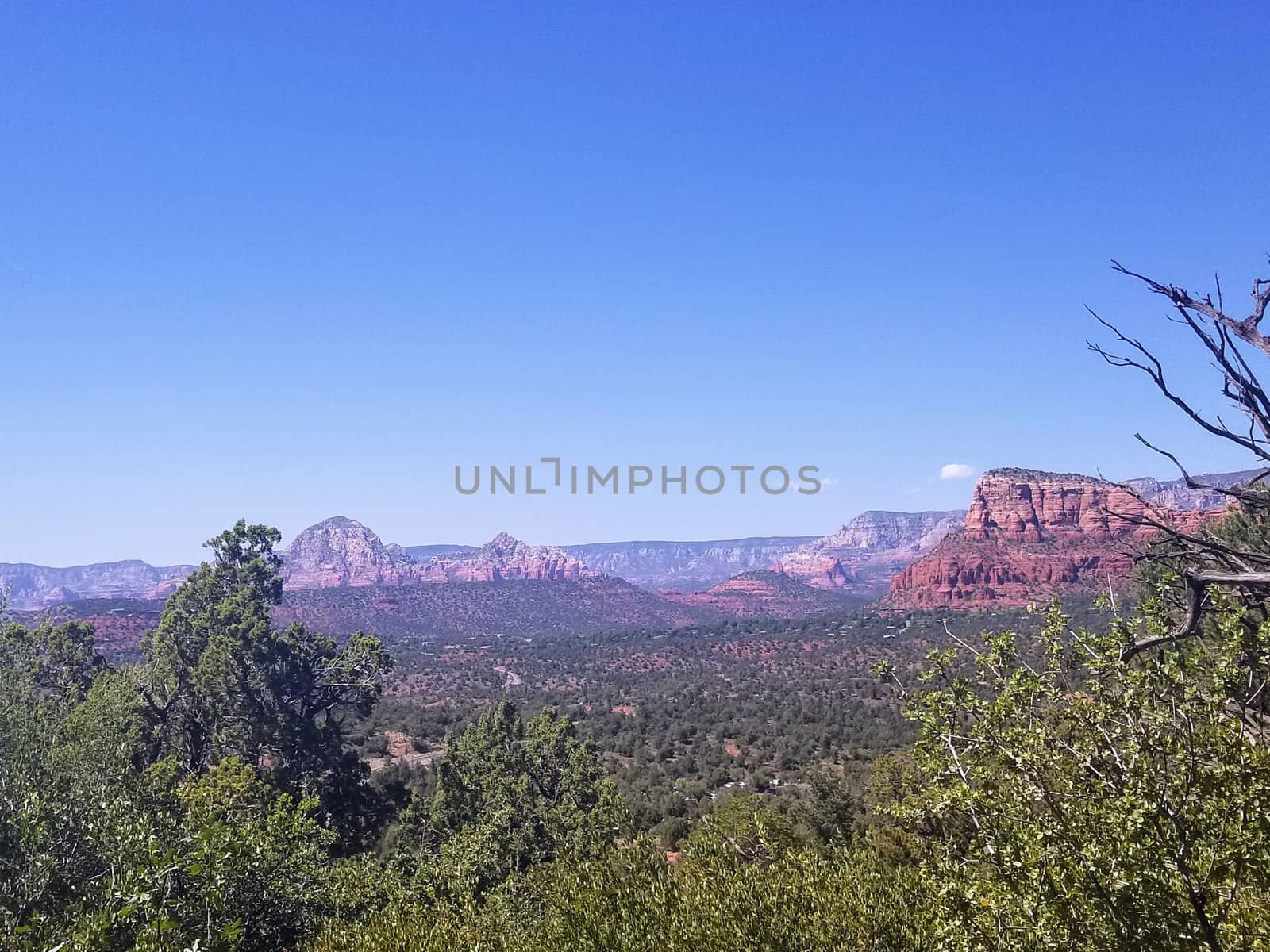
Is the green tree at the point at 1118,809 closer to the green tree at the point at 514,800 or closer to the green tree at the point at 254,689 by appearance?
the green tree at the point at 514,800

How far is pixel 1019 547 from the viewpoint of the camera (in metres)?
126

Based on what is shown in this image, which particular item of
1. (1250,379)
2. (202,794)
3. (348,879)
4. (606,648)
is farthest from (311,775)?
(606,648)

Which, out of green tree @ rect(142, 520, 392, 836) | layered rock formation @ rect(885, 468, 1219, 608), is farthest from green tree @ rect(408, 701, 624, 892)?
layered rock formation @ rect(885, 468, 1219, 608)

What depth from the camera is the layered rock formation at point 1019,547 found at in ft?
373

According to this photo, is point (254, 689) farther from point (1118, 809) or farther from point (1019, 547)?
point (1019, 547)

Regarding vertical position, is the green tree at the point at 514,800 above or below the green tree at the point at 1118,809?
below

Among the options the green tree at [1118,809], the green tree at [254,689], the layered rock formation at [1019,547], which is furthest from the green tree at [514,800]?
the layered rock formation at [1019,547]

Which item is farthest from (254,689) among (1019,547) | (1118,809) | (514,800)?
(1019,547)

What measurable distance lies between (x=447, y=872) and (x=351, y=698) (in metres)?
19.6

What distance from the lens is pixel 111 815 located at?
1361 cm

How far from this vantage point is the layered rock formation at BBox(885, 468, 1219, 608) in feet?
373

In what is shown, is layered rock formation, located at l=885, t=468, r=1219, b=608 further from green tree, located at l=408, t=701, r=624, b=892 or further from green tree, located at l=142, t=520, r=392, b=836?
green tree, located at l=142, t=520, r=392, b=836

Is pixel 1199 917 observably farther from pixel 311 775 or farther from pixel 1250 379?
pixel 311 775

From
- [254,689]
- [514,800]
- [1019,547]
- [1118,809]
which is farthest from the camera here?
[1019,547]
